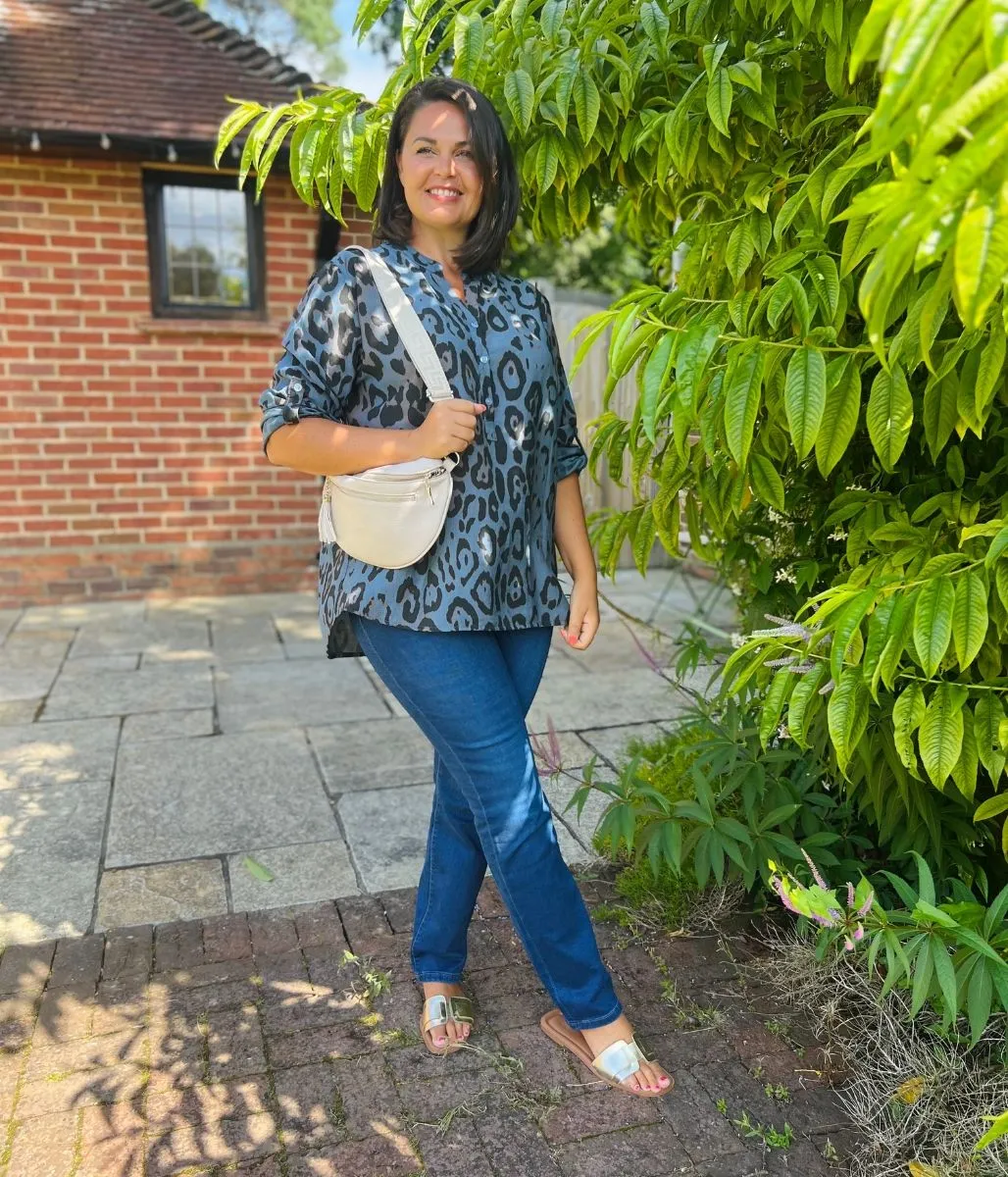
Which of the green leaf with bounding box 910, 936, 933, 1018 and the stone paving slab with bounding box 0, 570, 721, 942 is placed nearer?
the green leaf with bounding box 910, 936, 933, 1018

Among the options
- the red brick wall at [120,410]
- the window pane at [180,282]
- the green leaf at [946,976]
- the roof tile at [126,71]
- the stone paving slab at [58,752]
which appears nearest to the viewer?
the green leaf at [946,976]

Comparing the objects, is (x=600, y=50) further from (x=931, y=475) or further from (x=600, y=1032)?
(x=600, y=1032)

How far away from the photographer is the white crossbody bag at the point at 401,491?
177 cm

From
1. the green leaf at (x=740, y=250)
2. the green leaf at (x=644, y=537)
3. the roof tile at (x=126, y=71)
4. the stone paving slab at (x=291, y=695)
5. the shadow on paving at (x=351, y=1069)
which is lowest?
the stone paving slab at (x=291, y=695)

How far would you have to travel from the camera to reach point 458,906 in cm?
217

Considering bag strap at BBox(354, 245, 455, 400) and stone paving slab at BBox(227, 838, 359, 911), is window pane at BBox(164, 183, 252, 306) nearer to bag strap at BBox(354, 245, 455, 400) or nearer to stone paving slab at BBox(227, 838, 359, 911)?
stone paving slab at BBox(227, 838, 359, 911)

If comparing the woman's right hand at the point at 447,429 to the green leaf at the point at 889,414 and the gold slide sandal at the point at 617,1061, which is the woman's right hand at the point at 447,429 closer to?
the green leaf at the point at 889,414

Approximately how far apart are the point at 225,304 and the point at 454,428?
5109 mm

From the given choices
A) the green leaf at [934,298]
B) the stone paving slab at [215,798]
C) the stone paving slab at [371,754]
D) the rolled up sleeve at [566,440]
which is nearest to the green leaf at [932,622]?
the green leaf at [934,298]

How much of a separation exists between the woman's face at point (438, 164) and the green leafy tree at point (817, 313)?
0.17 m

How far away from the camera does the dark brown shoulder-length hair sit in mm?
1878

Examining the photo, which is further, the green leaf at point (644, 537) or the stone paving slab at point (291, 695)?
the stone paving slab at point (291, 695)

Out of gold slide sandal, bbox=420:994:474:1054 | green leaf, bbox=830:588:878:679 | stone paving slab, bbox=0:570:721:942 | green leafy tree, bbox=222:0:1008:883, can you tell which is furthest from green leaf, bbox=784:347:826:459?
stone paving slab, bbox=0:570:721:942

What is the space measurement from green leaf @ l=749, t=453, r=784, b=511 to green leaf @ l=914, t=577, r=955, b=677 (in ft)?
1.49
